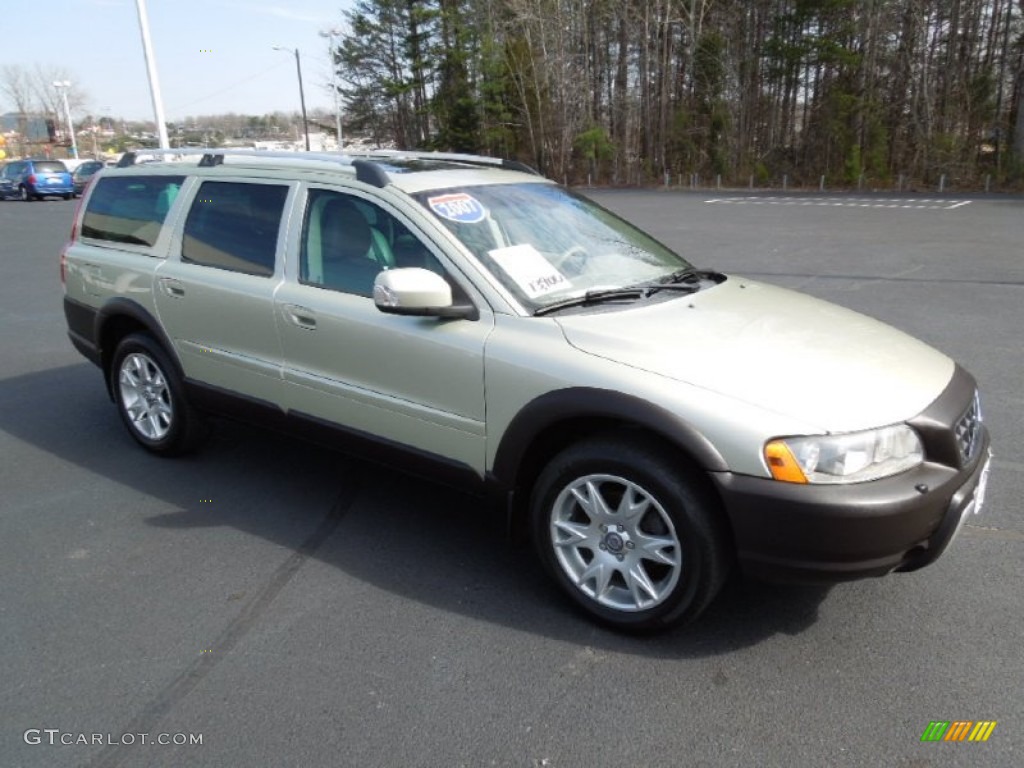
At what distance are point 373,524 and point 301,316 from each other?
1082mm

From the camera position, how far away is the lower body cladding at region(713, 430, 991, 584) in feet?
8.10

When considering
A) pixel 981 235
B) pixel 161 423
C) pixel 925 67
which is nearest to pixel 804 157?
pixel 925 67

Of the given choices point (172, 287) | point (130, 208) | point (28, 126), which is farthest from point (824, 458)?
point (28, 126)

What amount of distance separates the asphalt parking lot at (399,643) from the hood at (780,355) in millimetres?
898

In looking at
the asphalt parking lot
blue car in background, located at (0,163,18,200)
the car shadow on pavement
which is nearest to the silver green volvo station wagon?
the car shadow on pavement

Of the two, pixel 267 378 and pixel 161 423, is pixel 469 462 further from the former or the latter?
pixel 161 423

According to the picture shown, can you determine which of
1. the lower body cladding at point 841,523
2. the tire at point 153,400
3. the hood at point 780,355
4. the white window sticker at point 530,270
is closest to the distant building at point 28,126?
the tire at point 153,400

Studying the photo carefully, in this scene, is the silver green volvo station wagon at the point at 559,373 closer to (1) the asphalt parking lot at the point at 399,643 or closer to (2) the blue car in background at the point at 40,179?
(1) the asphalt parking lot at the point at 399,643

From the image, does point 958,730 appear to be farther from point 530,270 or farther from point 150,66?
point 150,66

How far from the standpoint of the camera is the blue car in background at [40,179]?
99.9 ft

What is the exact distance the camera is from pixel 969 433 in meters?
2.89

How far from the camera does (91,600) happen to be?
10.7 feet

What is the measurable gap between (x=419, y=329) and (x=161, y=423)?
232 cm

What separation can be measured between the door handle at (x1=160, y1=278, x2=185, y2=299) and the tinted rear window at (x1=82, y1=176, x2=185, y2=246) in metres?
0.34
